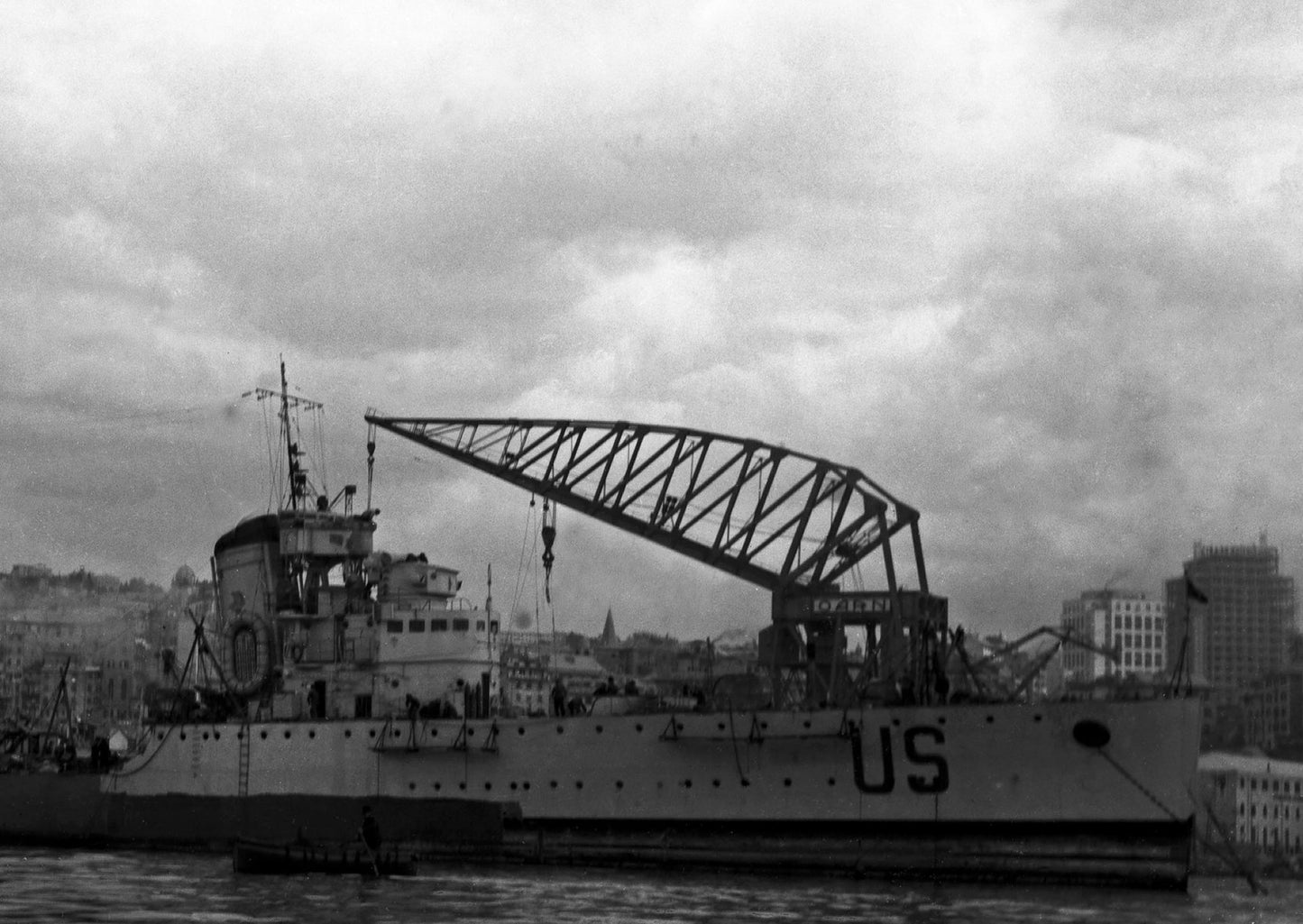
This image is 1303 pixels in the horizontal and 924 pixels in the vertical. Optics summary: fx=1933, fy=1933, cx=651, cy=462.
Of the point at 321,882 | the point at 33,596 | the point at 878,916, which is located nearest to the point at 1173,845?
the point at 878,916

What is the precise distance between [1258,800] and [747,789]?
161ft

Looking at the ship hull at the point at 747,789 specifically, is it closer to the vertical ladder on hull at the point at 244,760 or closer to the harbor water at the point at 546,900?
the vertical ladder on hull at the point at 244,760

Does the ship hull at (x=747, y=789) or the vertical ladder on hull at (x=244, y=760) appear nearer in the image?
the ship hull at (x=747, y=789)

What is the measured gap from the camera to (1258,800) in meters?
83.9

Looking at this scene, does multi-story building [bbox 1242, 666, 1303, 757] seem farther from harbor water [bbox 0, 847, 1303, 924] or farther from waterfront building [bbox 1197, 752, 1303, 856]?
harbor water [bbox 0, 847, 1303, 924]

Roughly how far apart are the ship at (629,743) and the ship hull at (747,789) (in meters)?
0.05

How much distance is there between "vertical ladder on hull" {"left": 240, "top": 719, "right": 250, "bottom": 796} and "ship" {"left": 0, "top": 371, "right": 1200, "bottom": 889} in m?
0.09

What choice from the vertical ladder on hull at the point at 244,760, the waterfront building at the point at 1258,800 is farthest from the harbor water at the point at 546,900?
the waterfront building at the point at 1258,800

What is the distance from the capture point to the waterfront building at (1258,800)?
266ft

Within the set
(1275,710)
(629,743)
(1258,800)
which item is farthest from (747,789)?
(1275,710)

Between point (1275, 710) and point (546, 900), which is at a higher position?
point (1275, 710)

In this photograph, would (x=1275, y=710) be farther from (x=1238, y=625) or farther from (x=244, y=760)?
(x=244, y=760)

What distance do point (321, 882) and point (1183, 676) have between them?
19.3 metres

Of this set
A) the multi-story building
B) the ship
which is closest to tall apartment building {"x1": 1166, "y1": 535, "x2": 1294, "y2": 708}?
the multi-story building
